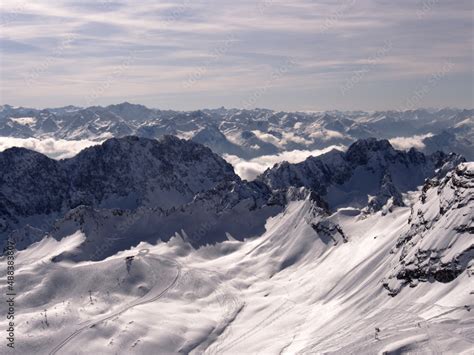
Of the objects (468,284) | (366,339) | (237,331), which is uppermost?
(468,284)

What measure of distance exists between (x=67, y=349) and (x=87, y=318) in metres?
17.5

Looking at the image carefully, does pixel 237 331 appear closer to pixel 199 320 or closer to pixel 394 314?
pixel 199 320

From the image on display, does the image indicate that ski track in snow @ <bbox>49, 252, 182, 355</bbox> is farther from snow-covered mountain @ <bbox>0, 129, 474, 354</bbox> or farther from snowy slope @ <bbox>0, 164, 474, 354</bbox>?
snow-covered mountain @ <bbox>0, 129, 474, 354</bbox>

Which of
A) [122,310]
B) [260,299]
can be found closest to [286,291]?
[260,299]

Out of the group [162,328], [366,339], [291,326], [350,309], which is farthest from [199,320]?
[366,339]

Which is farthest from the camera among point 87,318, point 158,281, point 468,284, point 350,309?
point 158,281

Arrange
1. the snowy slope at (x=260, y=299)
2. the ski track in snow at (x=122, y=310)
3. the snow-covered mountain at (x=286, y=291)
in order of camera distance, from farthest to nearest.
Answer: the ski track in snow at (x=122, y=310)
the snow-covered mountain at (x=286, y=291)
the snowy slope at (x=260, y=299)

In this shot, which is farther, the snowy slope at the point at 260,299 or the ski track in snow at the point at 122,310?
the ski track in snow at the point at 122,310

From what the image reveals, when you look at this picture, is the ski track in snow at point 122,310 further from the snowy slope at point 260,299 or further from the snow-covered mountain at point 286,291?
the snow-covered mountain at point 286,291

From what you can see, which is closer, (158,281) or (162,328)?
(162,328)

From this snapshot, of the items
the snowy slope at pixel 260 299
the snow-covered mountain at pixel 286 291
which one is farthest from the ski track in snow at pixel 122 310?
the snow-covered mountain at pixel 286 291

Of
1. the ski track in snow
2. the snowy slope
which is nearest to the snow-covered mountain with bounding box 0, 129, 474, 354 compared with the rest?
the snowy slope

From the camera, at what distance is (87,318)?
13588 cm

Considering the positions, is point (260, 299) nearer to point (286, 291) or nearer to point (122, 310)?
point (286, 291)
